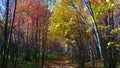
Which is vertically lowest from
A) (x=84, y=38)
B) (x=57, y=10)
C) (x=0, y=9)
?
(x=84, y=38)

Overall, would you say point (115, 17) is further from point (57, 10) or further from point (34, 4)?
point (34, 4)

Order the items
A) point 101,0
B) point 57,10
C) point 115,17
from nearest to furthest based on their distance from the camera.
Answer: point 101,0 < point 57,10 < point 115,17

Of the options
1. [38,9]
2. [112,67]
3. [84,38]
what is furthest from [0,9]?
[112,67]

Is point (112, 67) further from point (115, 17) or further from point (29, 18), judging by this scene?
point (29, 18)

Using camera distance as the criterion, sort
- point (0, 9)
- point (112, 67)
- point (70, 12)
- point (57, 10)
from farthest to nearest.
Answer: point (0, 9) → point (112, 67) → point (70, 12) → point (57, 10)

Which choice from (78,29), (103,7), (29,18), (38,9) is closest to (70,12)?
(78,29)

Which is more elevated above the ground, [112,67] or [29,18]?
[29,18]

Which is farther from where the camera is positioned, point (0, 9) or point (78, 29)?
point (0, 9)

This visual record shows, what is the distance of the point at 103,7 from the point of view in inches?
324

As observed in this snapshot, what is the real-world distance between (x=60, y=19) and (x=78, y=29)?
4408 mm

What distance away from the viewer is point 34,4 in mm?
25828

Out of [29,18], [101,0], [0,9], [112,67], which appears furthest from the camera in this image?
[29,18]

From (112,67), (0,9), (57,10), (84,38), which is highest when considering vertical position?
(0,9)

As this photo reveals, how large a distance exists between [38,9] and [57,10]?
11144 millimetres
